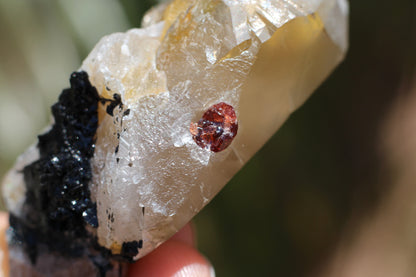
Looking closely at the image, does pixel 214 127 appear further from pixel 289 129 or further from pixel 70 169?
pixel 289 129

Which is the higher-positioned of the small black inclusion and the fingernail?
the small black inclusion

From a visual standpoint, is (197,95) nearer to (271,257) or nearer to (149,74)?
(149,74)

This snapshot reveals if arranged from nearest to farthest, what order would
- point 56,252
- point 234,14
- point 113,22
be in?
1. point 234,14
2. point 56,252
3. point 113,22

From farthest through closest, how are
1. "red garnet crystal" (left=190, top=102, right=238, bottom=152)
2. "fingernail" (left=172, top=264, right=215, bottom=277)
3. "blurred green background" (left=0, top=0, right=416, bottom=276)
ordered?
1. "blurred green background" (left=0, top=0, right=416, bottom=276)
2. "fingernail" (left=172, top=264, right=215, bottom=277)
3. "red garnet crystal" (left=190, top=102, right=238, bottom=152)

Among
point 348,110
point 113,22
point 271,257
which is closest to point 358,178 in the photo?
point 348,110

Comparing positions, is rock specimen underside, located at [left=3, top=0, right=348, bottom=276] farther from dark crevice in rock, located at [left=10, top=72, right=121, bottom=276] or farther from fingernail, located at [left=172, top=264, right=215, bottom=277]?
fingernail, located at [left=172, top=264, right=215, bottom=277]

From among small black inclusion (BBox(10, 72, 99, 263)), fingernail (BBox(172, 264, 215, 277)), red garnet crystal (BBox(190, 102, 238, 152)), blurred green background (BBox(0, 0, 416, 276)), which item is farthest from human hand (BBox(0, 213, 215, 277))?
blurred green background (BBox(0, 0, 416, 276))

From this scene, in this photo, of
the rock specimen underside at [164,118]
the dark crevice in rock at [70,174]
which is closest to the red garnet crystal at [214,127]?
the rock specimen underside at [164,118]
